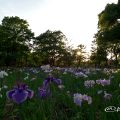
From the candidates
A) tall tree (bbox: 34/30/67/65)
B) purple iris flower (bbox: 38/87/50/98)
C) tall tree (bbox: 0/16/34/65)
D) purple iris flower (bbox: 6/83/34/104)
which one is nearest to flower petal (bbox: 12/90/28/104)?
purple iris flower (bbox: 6/83/34/104)

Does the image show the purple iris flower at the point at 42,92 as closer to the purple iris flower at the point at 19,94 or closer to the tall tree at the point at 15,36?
the purple iris flower at the point at 19,94

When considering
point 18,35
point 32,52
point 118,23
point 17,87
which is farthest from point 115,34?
point 17,87

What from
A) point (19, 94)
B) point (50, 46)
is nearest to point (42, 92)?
point (19, 94)

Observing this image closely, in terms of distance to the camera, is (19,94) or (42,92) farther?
(42,92)

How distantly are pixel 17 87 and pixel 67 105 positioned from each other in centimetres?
140

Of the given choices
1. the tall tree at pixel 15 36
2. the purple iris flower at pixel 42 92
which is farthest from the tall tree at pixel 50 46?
the purple iris flower at pixel 42 92

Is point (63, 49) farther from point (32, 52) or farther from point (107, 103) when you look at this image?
point (107, 103)

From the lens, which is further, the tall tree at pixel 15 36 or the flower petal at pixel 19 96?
the tall tree at pixel 15 36

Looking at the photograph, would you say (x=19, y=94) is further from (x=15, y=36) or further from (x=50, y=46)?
(x=50, y=46)

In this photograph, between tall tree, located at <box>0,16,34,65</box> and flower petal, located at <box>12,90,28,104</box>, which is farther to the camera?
tall tree, located at <box>0,16,34,65</box>

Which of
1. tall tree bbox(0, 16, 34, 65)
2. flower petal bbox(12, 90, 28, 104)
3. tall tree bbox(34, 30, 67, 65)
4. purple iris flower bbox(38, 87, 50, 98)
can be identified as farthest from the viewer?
tall tree bbox(34, 30, 67, 65)

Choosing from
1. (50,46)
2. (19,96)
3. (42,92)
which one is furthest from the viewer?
(50,46)

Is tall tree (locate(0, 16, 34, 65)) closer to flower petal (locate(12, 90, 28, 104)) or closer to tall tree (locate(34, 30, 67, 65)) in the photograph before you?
tall tree (locate(34, 30, 67, 65))

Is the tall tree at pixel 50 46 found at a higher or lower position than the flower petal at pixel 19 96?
higher
